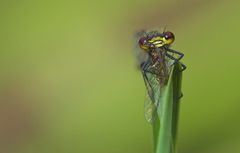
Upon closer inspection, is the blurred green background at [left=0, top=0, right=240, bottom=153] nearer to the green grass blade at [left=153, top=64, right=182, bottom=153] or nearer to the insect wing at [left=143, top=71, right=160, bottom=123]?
the insect wing at [left=143, top=71, right=160, bottom=123]

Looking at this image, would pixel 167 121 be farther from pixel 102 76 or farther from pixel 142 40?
pixel 102 76

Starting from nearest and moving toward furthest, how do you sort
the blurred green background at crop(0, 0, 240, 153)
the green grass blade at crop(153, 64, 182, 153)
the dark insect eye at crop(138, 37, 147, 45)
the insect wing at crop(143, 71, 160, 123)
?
the green grass blade at crop(153, 64, 182, 153), the insect wing at crop(143, 71, 160, 123), the dark insect eye at crop(138, 37, 147, 45), the blurred green background at crop(0, 0, 240, 153)

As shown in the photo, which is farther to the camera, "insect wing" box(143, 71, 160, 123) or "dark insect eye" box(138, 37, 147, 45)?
"dark insect eye" box(138, 37, 147, 45)

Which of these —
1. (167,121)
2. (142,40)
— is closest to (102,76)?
(142,40)

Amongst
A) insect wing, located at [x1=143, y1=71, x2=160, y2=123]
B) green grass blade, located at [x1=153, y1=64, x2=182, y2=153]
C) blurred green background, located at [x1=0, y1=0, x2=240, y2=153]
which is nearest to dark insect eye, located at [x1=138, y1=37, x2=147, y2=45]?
insect wing, located at [x1=143, y1=71, x2=160, y2=123]

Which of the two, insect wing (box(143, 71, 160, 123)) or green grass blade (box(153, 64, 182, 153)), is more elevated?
insect wing (box(143, 71, 160, 123))

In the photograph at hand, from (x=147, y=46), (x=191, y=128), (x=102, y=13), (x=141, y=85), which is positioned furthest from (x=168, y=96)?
(x=102, y=13)

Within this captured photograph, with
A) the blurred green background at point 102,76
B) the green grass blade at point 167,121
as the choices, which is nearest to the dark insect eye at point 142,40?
the green grass blade at point 167,121

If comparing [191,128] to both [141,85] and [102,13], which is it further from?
[102,13]
